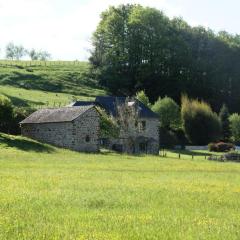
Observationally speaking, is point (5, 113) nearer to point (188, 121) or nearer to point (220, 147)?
point (220, 147)

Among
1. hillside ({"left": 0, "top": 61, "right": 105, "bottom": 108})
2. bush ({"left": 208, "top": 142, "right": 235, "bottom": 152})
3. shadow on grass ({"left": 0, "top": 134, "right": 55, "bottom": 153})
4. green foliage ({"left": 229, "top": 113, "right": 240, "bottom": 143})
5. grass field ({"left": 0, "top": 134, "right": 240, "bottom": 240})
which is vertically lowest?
grass field ({"left": 0, "top": 134, "right": 240, "bottom": 240})

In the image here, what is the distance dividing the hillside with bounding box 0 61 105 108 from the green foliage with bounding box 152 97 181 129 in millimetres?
13371

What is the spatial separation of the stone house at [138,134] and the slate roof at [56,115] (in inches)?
326

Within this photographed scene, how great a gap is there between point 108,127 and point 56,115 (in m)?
8.30

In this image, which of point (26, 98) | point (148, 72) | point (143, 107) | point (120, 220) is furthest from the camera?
point (148, 72)

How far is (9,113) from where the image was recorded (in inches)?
2721

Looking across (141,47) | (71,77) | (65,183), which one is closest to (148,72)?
(141,47)

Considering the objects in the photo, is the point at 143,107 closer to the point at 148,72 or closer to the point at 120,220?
the point at 148,72

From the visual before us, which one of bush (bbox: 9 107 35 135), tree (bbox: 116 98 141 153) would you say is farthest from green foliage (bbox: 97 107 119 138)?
bush (bbox: 9 107 35 135)

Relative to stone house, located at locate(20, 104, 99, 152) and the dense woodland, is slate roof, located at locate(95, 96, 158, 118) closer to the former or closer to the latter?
stone house, located at locate(20, 104, 99, 152)

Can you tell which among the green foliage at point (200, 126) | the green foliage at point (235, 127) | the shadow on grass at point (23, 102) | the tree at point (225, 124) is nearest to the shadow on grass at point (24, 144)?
the shadow on grass at point (23, 102)

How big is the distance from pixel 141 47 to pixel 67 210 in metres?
103

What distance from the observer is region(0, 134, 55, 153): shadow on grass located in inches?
2205

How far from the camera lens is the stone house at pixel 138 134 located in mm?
77438
